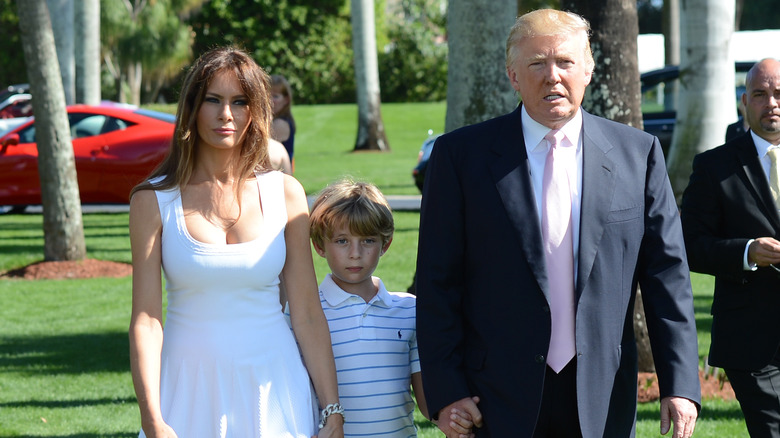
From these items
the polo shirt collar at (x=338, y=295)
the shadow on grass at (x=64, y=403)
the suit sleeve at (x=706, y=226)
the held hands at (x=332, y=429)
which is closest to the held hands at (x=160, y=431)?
the held hands at (x=332, y=429)

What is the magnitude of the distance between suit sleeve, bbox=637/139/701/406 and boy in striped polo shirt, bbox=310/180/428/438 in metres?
0.85

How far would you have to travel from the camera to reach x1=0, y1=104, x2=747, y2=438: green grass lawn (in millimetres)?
6434

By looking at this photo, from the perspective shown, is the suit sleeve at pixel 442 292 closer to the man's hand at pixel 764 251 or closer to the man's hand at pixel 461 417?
the man's hand at pixel 461 417

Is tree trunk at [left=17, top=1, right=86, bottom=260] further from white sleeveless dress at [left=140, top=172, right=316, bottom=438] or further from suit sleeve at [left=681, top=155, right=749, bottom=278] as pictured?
white sleeveless dress at [left=140, top=172, right=316, bottom=438]

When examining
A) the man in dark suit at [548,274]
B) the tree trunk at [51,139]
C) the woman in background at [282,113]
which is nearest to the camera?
the man in dark suit at [548,274]

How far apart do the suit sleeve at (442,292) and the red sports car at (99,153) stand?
13113mm

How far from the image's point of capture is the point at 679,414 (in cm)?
325

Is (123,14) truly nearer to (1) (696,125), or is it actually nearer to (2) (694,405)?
(1) (696,125)

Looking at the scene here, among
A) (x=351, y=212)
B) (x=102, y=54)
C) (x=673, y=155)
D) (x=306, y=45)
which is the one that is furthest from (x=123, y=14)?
(x=351, y=212)

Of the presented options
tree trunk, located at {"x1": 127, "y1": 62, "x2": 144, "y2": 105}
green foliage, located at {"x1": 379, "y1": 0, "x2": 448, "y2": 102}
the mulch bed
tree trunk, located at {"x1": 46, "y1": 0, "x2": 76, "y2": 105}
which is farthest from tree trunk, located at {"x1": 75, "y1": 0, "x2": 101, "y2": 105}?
green foliage, located at {"x1": 379, "y1": 0, "x2": 448, "y2": 102}

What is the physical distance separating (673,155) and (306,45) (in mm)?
32838

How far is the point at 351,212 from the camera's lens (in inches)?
149

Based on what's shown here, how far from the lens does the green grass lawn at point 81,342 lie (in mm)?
6434

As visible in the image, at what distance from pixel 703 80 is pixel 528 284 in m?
10.4
